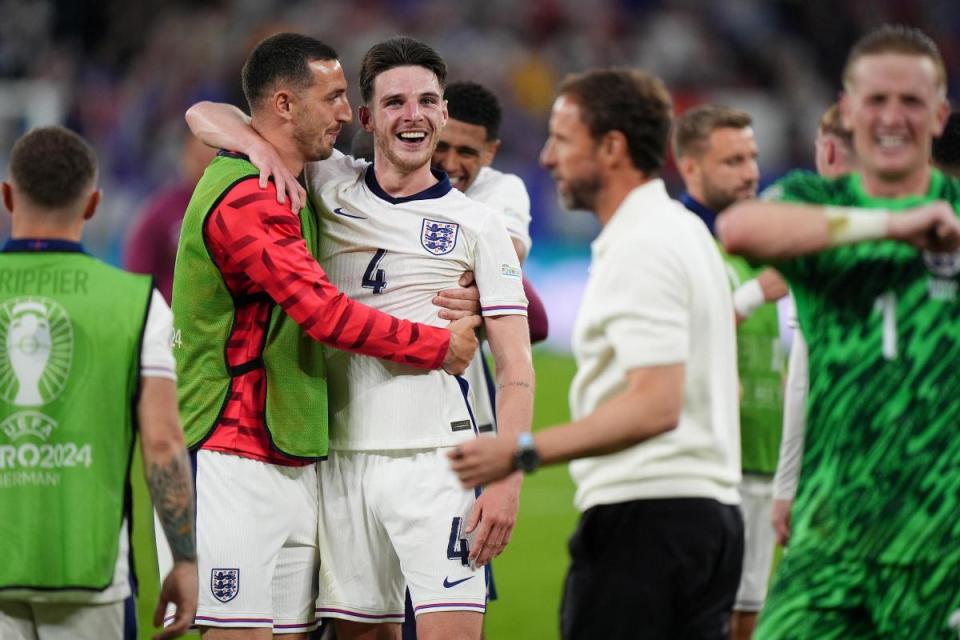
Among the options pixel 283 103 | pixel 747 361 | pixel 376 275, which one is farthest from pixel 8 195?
pixel 747 361

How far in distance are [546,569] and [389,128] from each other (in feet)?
17.2

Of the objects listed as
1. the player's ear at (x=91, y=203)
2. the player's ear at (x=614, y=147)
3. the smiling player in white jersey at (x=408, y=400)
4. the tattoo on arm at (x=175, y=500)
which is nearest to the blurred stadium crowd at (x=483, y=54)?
the smiling player in white jersey at (x=408, y=400)

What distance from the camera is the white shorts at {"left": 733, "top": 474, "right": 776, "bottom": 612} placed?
22.5ft

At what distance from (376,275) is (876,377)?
6.57 ft

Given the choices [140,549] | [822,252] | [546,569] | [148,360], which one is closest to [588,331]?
[822,252]

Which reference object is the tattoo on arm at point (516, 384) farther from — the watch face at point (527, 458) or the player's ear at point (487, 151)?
the player's ear at point (487, 151)

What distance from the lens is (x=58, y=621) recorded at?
169 inches

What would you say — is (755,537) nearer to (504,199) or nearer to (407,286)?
(504,199)

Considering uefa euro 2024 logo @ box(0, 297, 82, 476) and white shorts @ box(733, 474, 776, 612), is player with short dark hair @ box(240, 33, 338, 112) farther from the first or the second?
white shorts @ box(733, 474, 776, 612)

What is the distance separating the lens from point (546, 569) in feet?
32.7

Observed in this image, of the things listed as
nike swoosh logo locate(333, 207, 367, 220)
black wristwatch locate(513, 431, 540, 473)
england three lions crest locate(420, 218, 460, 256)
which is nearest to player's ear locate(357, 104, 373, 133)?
nike swoosh logo locate(333, 207, 367, 220)

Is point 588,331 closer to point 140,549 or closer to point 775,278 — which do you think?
point 775,278

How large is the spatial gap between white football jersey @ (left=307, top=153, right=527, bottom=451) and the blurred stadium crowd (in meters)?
16.4

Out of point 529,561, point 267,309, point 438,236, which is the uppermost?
point 438,236
